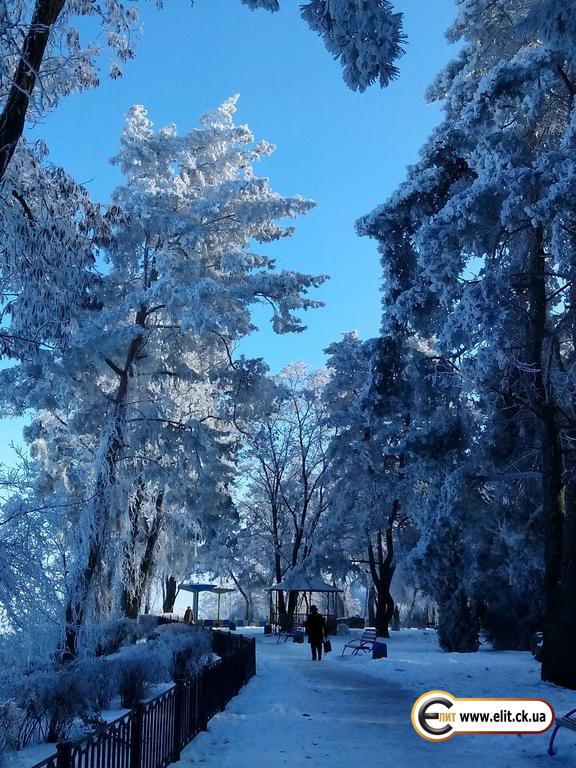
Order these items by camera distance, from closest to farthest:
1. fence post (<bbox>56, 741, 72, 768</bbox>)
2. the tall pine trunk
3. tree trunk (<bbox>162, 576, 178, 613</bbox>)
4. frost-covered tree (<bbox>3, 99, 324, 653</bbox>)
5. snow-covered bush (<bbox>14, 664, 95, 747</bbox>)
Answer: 1. fence post (<bbox>56, 741, 72, 768</bbox>)
2. snow-covered bush (<bbox>14, 664, 95, 747</bbox>)
3. the tall pine trunk
4. frost-covered tree (<bbox>3, 99, 324, 653</bbox>)
5. tree trunk (<bbox>162, 576, 178, 613</bbox>)

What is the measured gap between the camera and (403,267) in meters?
16.4

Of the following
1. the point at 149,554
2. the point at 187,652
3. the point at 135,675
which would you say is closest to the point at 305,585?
the point at 149,554

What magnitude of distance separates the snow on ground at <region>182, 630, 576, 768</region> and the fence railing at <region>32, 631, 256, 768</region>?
0.87ft

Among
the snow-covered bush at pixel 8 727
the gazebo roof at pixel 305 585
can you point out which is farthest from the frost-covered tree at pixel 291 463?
the snow-covered bush at pixel 8 727

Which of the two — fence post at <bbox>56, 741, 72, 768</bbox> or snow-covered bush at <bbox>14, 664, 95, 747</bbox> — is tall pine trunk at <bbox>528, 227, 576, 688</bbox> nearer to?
snow-covered bush at <bbox>14, 664, 95, 747</bbox>

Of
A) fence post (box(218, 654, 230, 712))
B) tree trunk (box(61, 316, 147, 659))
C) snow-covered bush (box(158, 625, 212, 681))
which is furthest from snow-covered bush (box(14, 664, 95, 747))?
tree trunk (box(61, 316, 147, 659))

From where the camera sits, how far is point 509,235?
13.1m

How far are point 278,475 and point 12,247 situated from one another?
1292 inches

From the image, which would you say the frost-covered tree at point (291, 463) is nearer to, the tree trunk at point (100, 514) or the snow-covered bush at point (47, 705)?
the tree trunk at point (100, 514)

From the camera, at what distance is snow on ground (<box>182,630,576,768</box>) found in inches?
308

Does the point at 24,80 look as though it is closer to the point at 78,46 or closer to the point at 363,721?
the point at 78,46

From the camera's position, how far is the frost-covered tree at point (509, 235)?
39.6ft

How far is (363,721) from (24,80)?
943 cm

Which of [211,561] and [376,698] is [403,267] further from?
[211,561]
